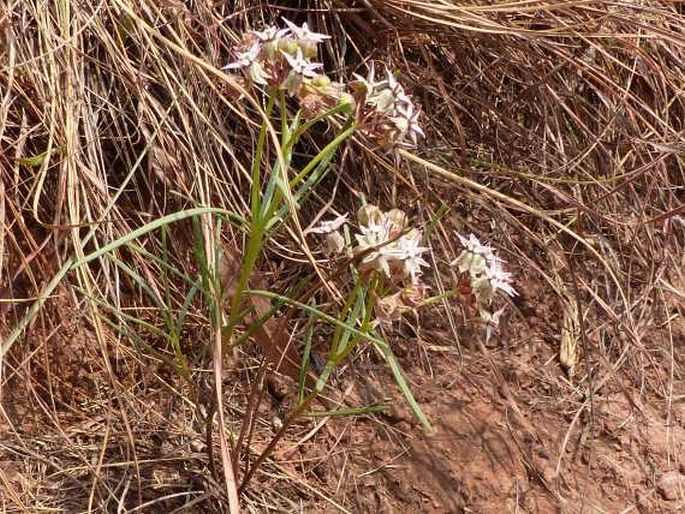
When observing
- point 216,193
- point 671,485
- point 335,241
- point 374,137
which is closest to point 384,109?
point 374,137

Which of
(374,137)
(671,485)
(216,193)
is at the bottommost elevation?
(671,485)

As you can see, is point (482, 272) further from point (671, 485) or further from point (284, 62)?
point (671, 485)

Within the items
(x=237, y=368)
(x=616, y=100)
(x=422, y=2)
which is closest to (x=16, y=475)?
(x=237, y=368)

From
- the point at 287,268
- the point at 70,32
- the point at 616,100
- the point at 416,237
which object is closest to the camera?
the point at 416,237

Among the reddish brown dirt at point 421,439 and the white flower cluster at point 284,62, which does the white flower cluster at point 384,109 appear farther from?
the reddish brown dirt at point 421,439

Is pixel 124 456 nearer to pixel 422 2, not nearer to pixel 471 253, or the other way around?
pixel 471 253

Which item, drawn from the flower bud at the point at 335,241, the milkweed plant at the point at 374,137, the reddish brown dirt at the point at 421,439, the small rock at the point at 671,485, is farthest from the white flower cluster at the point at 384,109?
the small rock at the point at 671,485

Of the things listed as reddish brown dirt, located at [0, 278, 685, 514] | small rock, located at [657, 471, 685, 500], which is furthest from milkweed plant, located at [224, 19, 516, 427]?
small rock, located at [657, 471, 685, 500]
